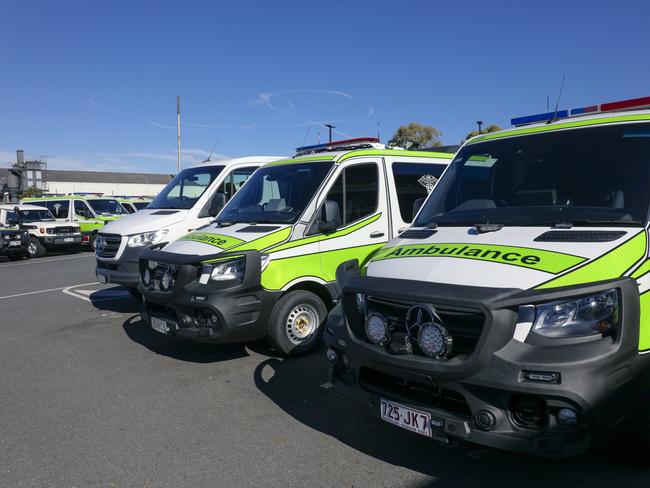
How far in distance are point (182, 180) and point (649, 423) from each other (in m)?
7.96

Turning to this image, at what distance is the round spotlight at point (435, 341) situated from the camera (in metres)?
3.05

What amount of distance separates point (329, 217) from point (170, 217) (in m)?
3.61

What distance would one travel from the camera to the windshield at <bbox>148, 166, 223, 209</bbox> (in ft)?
29.5

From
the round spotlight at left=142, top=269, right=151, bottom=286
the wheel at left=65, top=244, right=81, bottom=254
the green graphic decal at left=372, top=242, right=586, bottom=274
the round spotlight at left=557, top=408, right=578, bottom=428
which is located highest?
the green graphic decal at left=372, top=242, right=586, bottom=274

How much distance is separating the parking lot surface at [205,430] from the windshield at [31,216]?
44.1 feet

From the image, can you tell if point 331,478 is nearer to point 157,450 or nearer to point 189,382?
point 157,450

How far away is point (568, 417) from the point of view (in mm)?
2746

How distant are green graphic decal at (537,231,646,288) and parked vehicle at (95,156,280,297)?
619 cm

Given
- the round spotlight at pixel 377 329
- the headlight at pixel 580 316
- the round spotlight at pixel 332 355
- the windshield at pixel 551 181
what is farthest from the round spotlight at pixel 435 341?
the windshield at pixel 551 181

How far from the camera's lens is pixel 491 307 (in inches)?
114

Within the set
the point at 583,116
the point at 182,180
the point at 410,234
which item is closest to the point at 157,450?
the point at 410,234

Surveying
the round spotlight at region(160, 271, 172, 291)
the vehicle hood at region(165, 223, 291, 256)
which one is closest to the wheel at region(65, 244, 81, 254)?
the vehicle hood at region(165, 223, 291, 256)

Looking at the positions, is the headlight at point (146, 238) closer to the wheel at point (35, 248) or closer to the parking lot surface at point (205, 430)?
the parking lot surface at point (205, 430)

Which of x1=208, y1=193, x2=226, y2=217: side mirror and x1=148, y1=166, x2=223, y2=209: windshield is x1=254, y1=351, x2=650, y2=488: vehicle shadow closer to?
x1=208, y1=193, x2=226, y2=217: side mirror
